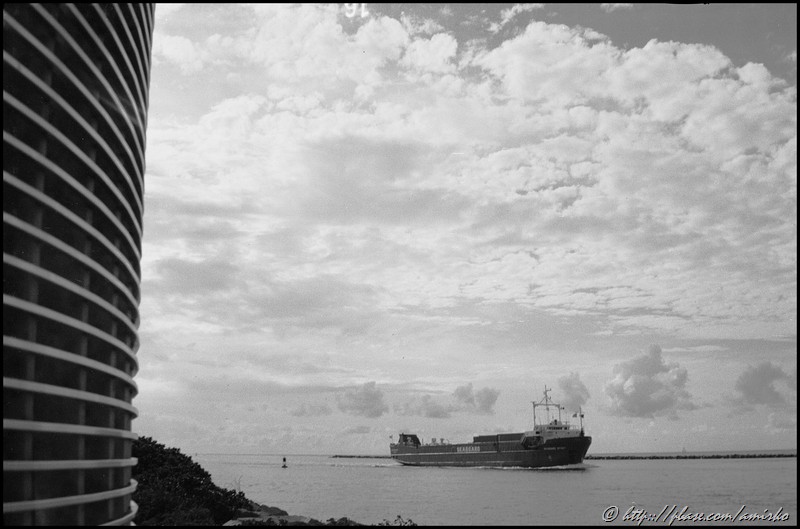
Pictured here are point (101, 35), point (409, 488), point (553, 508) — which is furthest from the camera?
point (409, 488)

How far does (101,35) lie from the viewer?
1228cm

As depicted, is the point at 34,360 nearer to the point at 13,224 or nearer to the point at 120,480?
the point at 13,224

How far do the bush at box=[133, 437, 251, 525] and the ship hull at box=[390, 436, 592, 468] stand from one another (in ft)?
246

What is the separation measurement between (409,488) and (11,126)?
7522cm

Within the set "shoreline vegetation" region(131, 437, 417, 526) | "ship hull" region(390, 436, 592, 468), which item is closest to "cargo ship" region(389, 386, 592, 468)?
"ship hull" region(390, 436, 592, 468)

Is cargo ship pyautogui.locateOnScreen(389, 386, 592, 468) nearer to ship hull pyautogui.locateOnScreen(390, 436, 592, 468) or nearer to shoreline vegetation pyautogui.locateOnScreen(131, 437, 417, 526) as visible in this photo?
ship hull pyautogui.locateOnScreen(390, 436, 592, 468)

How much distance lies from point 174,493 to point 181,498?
1190mm

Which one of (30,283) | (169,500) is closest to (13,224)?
(30,283)

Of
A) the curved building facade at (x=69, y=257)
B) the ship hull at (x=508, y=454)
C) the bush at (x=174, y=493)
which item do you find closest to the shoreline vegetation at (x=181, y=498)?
the bush at (x=174, y=493)

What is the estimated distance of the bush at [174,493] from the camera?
72.7 feet

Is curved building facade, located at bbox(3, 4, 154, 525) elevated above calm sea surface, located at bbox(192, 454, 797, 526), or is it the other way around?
curved building facade, located at bbox(3, 4, 154, 525)

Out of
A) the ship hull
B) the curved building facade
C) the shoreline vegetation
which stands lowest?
the ship hull

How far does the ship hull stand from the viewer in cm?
10244

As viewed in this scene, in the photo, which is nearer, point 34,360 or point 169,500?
point 34,360
